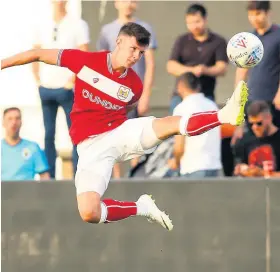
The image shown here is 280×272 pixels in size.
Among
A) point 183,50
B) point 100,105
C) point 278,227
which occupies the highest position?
point 183,50

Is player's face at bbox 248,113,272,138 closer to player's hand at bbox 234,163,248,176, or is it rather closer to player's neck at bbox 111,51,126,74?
player's hand at bbox 234,163,248,176

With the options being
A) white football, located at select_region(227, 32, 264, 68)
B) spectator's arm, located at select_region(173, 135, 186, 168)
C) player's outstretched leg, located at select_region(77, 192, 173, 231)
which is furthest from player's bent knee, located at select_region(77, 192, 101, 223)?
spectator's arm, located at select_region(173, 135, 186, 168)

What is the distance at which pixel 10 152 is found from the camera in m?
15.0

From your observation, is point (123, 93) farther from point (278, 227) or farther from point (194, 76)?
point (278, 227)

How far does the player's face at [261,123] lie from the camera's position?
14203 mm

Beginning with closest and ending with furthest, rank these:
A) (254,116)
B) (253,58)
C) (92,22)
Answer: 1. (253,58)
2. (254,116)
3. (92,22)

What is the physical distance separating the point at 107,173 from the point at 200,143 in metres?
1.85

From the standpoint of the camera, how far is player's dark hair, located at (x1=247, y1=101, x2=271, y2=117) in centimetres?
1419

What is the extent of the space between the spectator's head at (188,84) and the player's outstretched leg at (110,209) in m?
1.59

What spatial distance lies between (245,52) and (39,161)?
3.78m

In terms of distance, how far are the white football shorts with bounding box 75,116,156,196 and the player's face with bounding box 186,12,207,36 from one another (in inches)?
97.3

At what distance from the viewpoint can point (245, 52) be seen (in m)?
12.0

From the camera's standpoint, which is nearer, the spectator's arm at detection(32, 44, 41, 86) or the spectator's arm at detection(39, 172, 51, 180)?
the spectator's arm at detection(39, 172, 51, 180)

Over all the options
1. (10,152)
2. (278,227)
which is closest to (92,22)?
(10,152)
